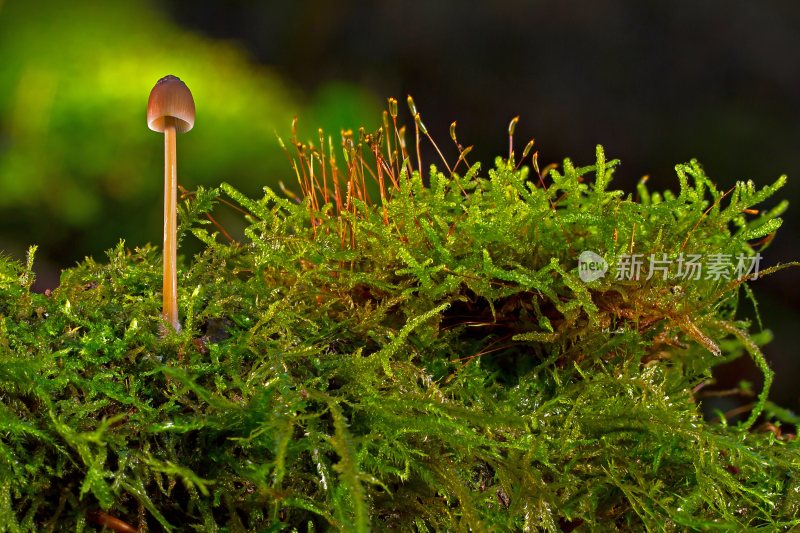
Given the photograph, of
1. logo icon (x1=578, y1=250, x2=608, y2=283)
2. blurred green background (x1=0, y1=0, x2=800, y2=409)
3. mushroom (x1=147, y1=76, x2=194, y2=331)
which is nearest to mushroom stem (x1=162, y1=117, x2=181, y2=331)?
mushroom (x1=147, y1=76, x2=194, y2=331)

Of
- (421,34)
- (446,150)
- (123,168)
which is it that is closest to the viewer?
(123,168)

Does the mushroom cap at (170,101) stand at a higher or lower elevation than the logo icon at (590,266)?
higher

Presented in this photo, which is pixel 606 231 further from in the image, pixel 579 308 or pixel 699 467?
pixel 699 467

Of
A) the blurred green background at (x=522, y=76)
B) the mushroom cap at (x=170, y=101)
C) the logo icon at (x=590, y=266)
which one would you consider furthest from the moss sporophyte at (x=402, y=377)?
the blurred green background at (x=522, y=76)

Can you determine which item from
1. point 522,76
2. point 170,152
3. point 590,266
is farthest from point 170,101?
point 522,76

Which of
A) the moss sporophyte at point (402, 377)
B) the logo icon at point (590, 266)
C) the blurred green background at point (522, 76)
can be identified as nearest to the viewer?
the moss sporophyte at point (402, 377)

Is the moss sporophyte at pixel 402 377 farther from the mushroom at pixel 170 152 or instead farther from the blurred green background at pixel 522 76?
the blurred green background at pixel 522 76

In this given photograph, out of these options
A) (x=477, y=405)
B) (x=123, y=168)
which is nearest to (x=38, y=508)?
(x=477, y=405)

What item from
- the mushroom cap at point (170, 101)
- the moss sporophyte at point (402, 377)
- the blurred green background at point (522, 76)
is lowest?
the moss sporophyte at point (402, 377)
